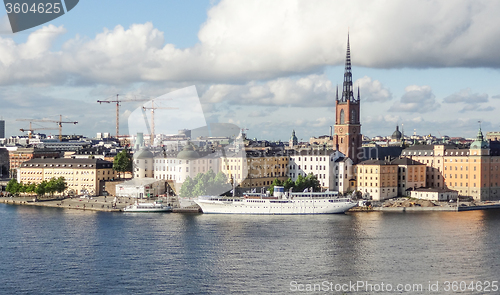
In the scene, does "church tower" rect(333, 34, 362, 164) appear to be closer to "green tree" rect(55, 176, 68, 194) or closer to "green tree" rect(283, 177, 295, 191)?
"green tree" rect(283, 177, 295, 191)

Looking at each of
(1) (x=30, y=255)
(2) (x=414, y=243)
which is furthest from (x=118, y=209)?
(2) (x=414, y=243)

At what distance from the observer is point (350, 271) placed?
97.3 feet

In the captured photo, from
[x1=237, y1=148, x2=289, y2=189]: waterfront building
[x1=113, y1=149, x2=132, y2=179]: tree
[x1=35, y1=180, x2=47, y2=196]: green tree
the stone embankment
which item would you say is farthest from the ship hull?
[x1=35, y1=180, x2=47, y2=196]: green tree

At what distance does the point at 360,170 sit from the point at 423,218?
13.2m

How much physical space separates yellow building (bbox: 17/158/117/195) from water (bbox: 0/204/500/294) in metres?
15.7

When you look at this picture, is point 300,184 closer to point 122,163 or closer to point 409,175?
point 409,175

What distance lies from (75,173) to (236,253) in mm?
34436

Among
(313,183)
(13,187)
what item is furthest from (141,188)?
(313,183)

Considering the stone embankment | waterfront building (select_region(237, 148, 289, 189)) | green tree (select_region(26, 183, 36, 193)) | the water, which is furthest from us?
green tree (select_region(26, 183, 36, 193))

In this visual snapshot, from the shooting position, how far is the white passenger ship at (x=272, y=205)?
165 feet

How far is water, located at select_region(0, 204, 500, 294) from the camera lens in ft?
90.8

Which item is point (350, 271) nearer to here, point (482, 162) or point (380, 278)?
point (380, 278)

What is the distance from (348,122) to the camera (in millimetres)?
65438

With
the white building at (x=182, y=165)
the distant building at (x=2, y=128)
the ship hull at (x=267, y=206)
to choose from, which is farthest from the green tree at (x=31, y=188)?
the distant building at (x=2, y=128)
